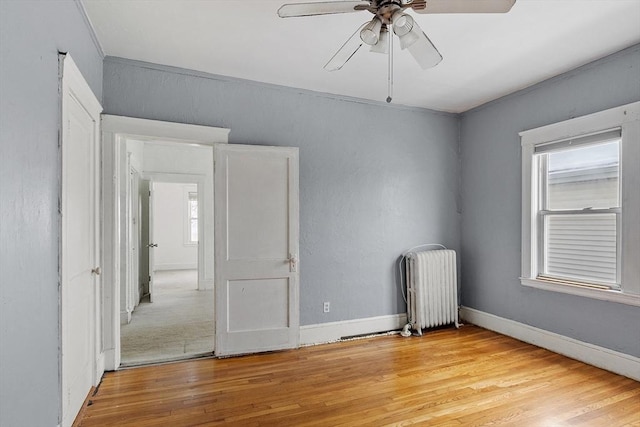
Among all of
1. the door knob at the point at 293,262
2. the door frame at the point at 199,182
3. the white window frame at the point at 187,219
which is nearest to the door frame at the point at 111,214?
the door knob at the point at 293,262

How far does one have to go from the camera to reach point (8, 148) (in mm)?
1386

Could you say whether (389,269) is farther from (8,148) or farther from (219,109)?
(8,148)

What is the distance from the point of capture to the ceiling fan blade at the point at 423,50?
1936mm

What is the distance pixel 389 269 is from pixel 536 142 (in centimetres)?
209

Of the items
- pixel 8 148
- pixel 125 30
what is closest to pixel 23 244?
pixel 8 148

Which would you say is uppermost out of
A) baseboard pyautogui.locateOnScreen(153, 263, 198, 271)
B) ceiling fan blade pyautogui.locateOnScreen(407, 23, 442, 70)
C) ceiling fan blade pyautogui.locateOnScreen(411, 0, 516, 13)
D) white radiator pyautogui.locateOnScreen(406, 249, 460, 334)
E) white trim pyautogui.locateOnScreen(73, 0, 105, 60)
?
white trim pyautogui.locateOnScreen(73, 0, 105, 60)

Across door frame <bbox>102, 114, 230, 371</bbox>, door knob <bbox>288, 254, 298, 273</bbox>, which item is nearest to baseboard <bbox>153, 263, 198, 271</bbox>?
door frame <bbox>102, 114, 230, 371</bbox>

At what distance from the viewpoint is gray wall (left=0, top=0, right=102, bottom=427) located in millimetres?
1355

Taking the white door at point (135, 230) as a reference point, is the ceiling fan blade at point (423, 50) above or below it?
above

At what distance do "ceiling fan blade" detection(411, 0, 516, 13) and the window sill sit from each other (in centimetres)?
263

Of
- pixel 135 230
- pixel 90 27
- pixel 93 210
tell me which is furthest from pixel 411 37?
pixel 135 230

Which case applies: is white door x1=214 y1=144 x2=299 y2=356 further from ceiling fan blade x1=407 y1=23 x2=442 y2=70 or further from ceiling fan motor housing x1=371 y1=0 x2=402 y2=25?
Answer: ceiling fan motor housing x1=371 y1=0 x2=402 y2=25

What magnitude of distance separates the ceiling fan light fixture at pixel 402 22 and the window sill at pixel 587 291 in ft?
9.35

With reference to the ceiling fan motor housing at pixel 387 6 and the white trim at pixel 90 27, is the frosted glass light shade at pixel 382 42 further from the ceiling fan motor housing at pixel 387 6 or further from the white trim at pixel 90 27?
the white trim at pixel 90 27
